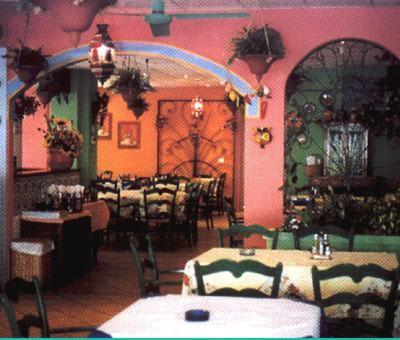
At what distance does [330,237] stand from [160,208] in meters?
6.28

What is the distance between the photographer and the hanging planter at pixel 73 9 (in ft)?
8.35

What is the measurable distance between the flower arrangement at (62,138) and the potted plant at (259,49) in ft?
11.7

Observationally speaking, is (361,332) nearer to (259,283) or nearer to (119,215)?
(259,283)

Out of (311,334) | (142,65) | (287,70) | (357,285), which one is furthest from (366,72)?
(311,334)

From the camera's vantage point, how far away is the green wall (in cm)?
1394

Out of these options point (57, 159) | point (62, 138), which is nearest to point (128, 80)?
point (62, 138)

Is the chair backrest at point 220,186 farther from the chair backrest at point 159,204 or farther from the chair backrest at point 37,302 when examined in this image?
the chair backrest at point 37,302

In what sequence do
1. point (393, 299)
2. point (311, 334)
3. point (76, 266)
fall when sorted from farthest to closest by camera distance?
point (76, 266) < point (393, 299) < point (311, 334)

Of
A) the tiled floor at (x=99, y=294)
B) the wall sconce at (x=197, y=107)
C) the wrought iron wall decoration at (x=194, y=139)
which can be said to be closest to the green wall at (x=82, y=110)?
the tiled floor at (x=99, y=294)

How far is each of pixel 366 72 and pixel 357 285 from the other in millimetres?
10671

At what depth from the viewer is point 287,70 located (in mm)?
8656

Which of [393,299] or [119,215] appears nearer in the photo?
[393,299]

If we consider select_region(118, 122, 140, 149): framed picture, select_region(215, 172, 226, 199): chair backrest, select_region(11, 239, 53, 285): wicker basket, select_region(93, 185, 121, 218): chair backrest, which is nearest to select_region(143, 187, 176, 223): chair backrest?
select_region(93, 185, 121, 218): chair backrest

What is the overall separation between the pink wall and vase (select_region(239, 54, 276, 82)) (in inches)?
12.3
